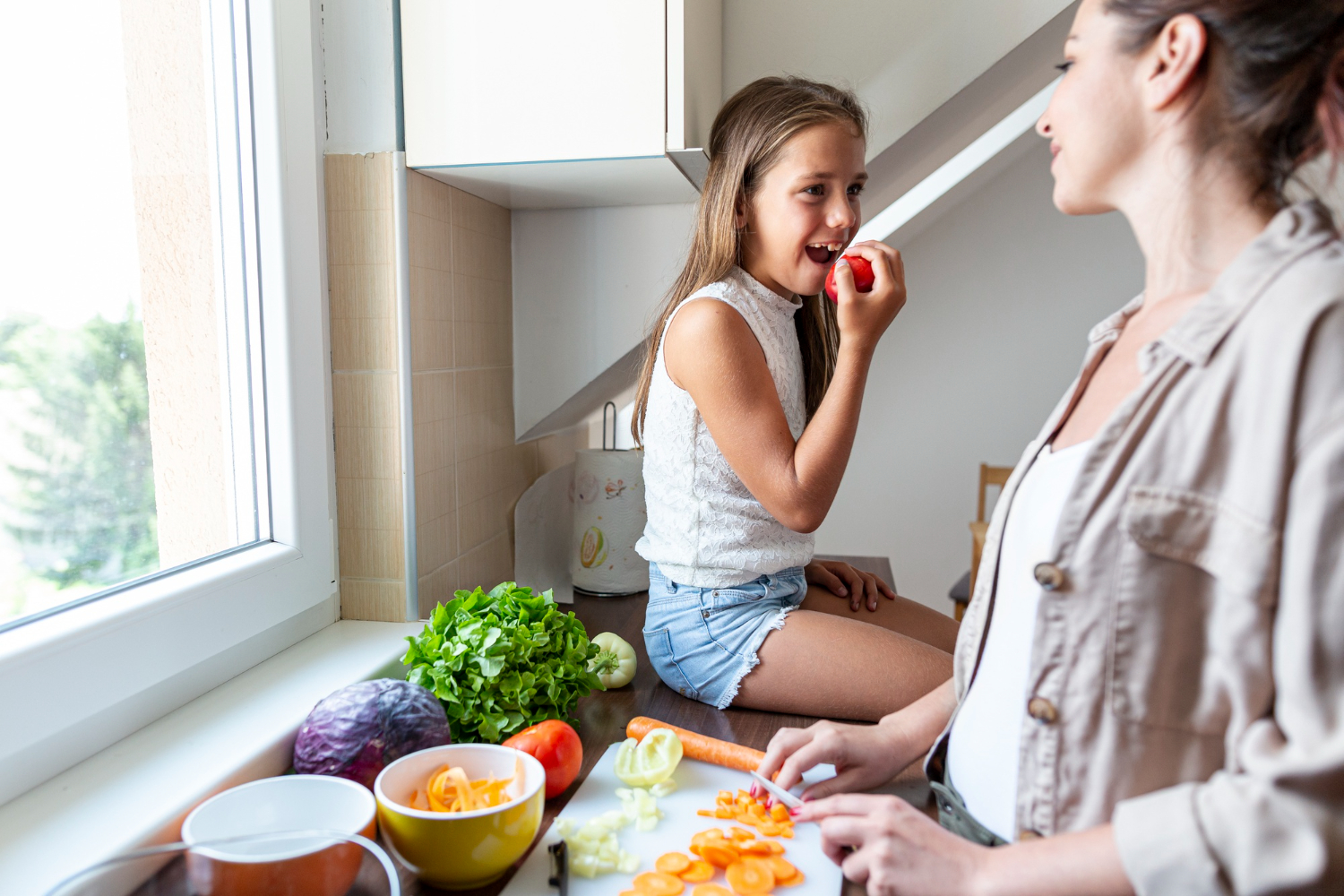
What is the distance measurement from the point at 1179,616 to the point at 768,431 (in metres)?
0.53

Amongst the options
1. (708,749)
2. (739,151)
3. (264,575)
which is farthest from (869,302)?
(264,575)

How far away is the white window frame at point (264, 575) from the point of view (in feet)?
2.28

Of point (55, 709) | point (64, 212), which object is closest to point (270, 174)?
point (64, 212)

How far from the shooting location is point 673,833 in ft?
2.39

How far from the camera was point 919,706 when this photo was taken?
80 centimetres

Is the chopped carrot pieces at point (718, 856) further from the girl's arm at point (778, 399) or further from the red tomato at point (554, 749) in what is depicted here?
the girl's arm at point (778, 399)

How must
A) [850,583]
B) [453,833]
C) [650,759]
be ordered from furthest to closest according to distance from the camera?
[850,583], [650,759], [453,833]

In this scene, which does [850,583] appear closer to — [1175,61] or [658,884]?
[658,884]

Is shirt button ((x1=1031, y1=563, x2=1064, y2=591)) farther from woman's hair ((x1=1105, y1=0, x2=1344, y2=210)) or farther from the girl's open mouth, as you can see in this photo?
the girl's open mouth

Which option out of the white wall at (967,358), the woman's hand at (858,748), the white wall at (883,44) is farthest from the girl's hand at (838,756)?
the white wall at (967,358)

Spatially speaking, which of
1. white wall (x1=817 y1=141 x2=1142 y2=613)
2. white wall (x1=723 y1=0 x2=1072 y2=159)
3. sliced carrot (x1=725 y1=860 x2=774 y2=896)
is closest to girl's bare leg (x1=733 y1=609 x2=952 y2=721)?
sliced carrot (x1=725 y1=860 x2=774 y2=896)

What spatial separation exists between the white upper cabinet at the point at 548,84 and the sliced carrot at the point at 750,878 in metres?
0.76

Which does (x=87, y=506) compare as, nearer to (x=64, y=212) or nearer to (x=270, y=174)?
(x=64, y=212)

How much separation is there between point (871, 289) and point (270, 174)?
68 centimetres
